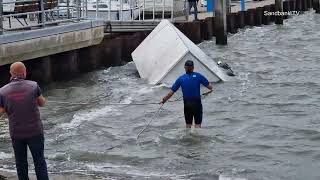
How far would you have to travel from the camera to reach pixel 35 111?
706 cm

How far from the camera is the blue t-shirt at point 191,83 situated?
11.0 m

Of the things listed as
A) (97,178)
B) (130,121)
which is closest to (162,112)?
(130,121)

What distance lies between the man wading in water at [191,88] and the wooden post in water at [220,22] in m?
14.6

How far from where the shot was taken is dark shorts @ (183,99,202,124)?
36.8 feet

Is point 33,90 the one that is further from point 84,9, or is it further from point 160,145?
point 84,9

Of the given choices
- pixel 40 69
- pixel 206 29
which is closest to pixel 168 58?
pixel 40 69

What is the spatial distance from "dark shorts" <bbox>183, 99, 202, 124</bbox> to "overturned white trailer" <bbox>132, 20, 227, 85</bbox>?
5.26 metres

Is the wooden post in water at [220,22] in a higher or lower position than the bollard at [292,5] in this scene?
lower

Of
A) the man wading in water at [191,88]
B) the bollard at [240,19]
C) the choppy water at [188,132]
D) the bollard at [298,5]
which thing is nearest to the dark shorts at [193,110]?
the man wading in water at [191,88]

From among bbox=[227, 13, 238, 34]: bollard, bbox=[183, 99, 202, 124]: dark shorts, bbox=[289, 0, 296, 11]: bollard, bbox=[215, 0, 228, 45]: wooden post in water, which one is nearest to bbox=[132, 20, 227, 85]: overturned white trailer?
bbox=[183, 99, 202, 124]: dark shorts

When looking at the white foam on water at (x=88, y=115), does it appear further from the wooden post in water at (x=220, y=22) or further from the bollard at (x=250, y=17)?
the bollard at (x=250, y=17)

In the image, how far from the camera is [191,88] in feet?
36.5

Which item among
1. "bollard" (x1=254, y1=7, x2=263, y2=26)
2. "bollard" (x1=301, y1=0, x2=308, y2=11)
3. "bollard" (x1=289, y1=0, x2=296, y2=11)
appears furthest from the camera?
"bollard" (x1=301, y1=0, x2=308, y2=11)

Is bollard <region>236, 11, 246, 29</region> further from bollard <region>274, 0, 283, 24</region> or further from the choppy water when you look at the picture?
the choppy water
